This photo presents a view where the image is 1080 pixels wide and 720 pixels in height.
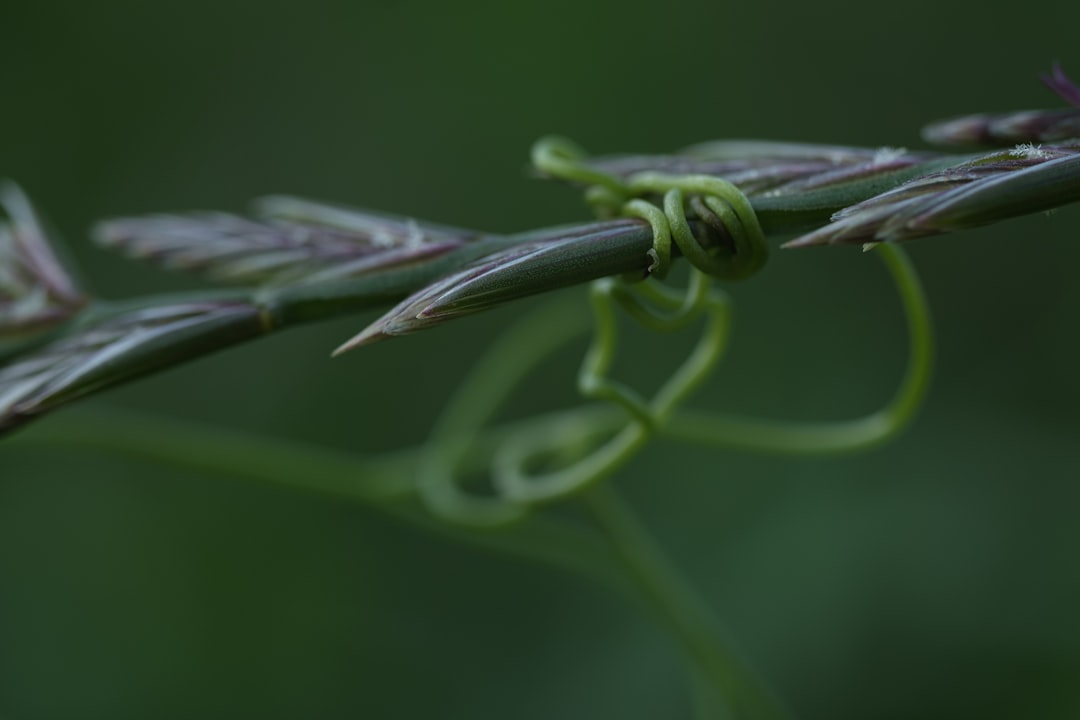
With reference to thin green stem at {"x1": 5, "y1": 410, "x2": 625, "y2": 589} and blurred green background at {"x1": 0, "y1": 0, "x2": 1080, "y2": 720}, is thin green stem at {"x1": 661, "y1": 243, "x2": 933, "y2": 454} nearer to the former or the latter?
thin green stem at {"x1": 5, "y1": 410, "x2": 625, "y2": 589}

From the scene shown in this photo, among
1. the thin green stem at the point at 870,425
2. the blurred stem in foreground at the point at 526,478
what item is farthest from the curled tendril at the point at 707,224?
the blurred stem in foreground at the point at 526,478

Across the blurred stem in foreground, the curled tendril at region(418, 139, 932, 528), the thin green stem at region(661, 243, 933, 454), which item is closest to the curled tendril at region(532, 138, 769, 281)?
the curled tendril at region(418, 139, 932, 528)

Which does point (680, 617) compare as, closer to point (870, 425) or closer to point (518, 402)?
point (870, 425)

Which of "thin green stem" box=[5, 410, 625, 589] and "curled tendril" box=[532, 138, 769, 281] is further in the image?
"thin green stem" box=[5, 410, 625, 589]

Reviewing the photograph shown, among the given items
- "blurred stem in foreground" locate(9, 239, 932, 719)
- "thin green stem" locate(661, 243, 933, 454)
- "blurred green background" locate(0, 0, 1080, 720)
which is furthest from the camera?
"blurred green background" locate(0, 0, 1080, 720)

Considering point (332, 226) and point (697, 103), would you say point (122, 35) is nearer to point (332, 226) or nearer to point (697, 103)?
point (697, 103)

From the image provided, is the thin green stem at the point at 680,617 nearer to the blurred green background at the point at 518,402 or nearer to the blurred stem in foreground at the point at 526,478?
the blurred stem in foreground at the point at 526,478

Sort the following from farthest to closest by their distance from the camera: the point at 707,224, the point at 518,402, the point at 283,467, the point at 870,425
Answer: the point at 518,402 < the point at 283,467 < the point at 870,425 < the point at 707,224

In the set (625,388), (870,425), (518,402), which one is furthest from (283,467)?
(518,402)
